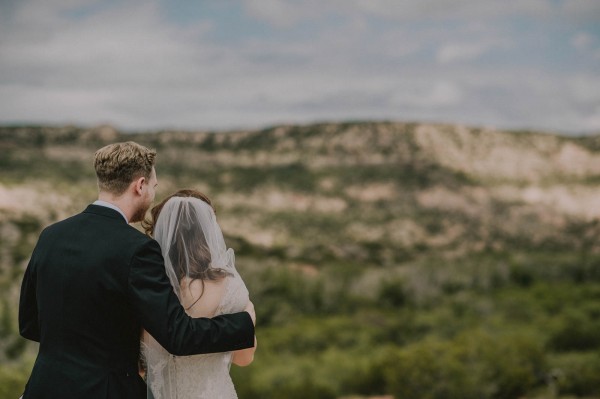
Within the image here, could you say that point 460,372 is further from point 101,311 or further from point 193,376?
point 101,311

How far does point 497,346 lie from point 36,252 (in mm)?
21677

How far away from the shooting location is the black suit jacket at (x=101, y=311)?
2.37 m

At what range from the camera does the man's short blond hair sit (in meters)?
2.44

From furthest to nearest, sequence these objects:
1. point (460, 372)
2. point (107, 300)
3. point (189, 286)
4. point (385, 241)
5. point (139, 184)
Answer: point (385, 241) → point (460, 372) → point (189, 286) → point (139, 184) → point (107, 300)

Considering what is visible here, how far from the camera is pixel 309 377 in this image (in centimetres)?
2417

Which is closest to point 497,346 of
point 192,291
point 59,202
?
point 192,291

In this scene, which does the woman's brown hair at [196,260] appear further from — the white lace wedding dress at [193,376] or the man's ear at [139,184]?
the man's ear at [139,184]

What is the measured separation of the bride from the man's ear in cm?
36

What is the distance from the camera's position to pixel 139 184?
2.53m

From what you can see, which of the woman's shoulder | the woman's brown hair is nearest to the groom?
the woman's shoulder

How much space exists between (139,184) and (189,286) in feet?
1.75

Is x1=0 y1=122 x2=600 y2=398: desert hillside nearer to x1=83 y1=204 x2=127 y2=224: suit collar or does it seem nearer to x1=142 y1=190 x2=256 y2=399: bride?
x1=142 y1=190 x2=256 y2=399: bride

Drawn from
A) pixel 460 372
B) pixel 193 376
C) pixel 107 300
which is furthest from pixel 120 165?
pixel 460 372

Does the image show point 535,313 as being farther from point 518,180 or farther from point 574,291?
point 518,180
